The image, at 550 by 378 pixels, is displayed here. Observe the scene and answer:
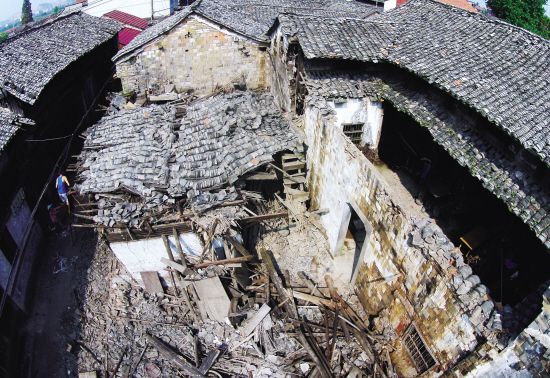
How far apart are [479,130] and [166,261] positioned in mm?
11841

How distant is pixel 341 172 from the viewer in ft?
41.0

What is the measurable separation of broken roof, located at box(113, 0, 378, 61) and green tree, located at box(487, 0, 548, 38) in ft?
84.4

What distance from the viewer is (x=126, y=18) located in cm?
3356

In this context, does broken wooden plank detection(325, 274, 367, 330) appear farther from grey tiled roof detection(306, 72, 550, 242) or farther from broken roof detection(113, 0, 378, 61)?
broken roof detection(113, 0, 378, 61)

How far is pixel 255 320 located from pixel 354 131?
974 cm

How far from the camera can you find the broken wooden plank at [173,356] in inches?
408

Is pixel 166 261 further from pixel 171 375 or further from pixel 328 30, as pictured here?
pixel 328 30

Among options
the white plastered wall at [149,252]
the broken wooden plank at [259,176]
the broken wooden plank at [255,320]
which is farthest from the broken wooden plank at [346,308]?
the white plastered wall at [149,252]

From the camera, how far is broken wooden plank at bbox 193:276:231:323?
11.2m

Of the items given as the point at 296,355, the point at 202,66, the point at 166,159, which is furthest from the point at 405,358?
the point at 202,66

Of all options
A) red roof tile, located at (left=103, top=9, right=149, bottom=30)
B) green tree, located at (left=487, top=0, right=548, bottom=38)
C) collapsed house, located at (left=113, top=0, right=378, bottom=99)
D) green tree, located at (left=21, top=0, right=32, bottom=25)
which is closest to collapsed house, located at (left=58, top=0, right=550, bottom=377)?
collapsed house, located at (left=113, top=0, right=378, bottom=99)

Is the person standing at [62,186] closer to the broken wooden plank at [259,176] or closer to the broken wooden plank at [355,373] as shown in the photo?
the broken wooden plank at [259,176]

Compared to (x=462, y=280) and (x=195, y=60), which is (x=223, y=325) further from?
(x=195, y=60)

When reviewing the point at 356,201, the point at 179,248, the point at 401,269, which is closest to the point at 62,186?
the point at 179,248
